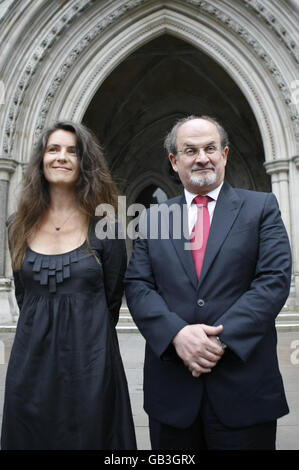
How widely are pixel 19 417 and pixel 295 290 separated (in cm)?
732

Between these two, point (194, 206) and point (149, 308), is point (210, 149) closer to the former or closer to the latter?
point (194, 206)

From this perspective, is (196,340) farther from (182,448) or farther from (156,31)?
(156,31)

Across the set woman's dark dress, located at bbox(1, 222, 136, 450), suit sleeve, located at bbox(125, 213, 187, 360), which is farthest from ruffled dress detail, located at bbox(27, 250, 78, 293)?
suit sleeve, located at bbox(125, 213, 187, 360)

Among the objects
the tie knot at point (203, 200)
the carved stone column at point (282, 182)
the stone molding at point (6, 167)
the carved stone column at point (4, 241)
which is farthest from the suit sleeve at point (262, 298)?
the stone molding at point (6, 167)

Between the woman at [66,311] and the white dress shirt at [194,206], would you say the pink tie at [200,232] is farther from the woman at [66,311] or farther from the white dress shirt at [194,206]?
the woman at [66,311]

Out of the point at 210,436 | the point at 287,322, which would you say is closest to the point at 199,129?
the point at 210,436

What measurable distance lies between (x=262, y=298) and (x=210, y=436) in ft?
1.84

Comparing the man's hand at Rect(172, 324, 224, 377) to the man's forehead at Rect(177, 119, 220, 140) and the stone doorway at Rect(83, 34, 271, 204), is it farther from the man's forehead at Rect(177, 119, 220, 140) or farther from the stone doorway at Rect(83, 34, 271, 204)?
the stone doorway at Rect(83, 34, 271, 204)

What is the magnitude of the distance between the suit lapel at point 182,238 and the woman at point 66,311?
25cm

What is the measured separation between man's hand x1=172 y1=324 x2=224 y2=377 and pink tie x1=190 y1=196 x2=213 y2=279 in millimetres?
267

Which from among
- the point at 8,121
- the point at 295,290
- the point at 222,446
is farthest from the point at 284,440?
the point at 8,121

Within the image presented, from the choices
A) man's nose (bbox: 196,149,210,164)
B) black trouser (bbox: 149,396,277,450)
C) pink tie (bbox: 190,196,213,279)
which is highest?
man's nose (bbox: 196,149,210,164)

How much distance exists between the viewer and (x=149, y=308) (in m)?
1.58

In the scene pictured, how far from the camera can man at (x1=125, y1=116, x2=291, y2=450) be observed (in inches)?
59.1
